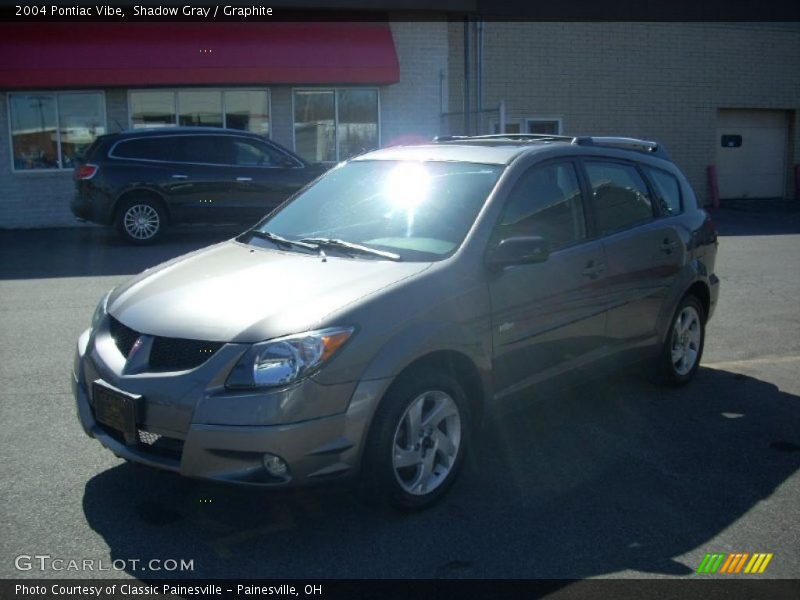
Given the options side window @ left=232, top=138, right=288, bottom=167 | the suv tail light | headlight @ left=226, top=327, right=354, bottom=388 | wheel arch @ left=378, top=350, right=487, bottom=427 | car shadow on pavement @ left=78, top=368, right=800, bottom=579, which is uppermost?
side window @ left=232, top=138, right=288, bottom=167

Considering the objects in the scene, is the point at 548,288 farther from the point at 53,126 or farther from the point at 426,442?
the point at 53,126

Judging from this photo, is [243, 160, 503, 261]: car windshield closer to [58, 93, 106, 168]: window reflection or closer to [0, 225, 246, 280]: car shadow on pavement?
[0, 225, 246, 280]: car shadow on pavement

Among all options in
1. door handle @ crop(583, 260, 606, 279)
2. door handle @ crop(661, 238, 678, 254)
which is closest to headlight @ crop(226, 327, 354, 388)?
door handle @ crop(583, 260, 606, 279)

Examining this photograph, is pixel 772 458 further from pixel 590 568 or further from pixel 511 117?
pixel 511 117

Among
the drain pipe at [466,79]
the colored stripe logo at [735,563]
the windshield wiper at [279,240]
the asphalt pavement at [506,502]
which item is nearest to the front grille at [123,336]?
the asphalt pavement at [506,502]

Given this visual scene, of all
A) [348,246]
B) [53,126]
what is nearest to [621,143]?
[348,246]

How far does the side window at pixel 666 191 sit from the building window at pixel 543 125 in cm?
1512

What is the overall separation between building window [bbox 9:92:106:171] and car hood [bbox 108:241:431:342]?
48.0 ft

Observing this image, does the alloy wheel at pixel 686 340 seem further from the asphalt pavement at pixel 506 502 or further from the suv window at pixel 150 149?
the suv window at pixel 150 149

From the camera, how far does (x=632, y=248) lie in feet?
18.7

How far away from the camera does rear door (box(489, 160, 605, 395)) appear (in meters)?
4.69

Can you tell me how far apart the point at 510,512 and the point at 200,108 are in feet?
51.7

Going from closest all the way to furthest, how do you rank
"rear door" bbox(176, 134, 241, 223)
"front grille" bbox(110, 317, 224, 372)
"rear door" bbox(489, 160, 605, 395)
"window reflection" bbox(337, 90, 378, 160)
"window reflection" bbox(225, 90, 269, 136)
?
1. "front grille" bbox(110, 317, 224, 372)
2. "rear door" bbox(489, 160, 605, 395)
3. "rear door" bbox(176, 134, 241, 223)
4. "window reflection" bbox(225, 90, 269, 136)
5. "window reflection" bbox(337, 90, 378, 160)

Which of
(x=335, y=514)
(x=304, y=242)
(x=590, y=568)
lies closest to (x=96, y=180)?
(x=304, y=242)
